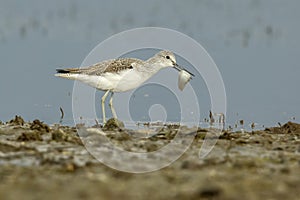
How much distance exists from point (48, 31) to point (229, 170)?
1803cm

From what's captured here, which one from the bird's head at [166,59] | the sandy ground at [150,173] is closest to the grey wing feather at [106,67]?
the bird's head at [166,59]

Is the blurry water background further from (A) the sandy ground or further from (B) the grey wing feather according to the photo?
(A) the sandy ground

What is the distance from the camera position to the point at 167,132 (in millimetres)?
11422

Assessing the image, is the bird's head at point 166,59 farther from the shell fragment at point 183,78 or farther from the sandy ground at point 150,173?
the sandy ground at point 150,173

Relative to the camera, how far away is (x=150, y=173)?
24.0ft

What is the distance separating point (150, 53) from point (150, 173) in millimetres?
13750

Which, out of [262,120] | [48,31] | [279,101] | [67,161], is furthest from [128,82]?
[48,31]

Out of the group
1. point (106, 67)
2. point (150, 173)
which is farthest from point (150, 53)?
point (150, 173)

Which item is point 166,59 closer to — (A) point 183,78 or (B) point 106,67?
(A) point 183,78

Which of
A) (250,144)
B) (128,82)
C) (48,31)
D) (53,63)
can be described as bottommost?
(250,144)

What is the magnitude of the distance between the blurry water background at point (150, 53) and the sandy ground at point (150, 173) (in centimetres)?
375

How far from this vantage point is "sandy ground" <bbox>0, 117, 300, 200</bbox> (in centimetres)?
579

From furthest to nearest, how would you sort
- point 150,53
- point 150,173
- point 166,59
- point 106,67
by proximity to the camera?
point 150,53 → point 166,59 → point 106,67 → point 150,173

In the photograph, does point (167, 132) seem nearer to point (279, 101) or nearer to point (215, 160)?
point (215, 160)
